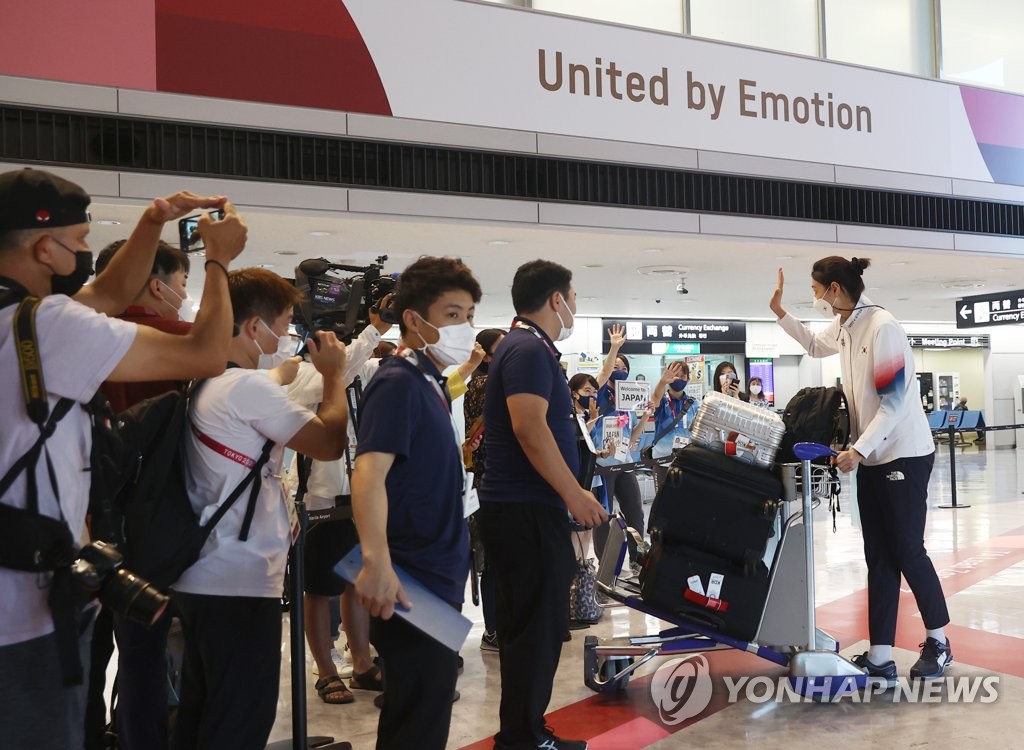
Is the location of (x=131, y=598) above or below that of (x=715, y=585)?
above

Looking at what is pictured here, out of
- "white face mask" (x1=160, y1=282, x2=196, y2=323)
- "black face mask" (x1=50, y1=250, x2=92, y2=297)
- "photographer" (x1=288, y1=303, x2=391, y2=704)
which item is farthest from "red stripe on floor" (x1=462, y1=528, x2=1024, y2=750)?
"black face mask" (x1=50, y1=250, x2=92, y2=297)

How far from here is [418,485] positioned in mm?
2066

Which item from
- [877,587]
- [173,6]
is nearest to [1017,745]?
[877,587]

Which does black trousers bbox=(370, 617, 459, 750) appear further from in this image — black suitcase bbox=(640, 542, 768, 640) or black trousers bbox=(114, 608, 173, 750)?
black suitcase bbox=(640, 542, 768, 640)

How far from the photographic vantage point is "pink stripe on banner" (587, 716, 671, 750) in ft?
9.95

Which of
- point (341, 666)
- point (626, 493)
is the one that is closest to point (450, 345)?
point (341, 666)

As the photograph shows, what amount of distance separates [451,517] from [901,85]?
30.0 feet

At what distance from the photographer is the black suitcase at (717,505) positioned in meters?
3.33

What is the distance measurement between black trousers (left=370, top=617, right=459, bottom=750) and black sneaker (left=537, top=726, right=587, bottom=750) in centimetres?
79

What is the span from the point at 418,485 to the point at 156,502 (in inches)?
22.6

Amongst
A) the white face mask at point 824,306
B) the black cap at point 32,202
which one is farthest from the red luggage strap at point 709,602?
the black cap at point 32,202

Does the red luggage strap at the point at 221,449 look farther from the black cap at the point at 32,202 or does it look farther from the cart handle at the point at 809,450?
the cart handle at the point at 809,450

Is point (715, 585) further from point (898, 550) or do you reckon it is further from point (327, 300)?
point (327, 300)

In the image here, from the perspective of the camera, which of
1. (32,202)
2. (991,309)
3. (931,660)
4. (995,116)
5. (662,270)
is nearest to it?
(32,202)
